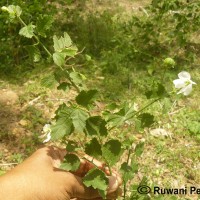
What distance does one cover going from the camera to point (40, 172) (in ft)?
4.89

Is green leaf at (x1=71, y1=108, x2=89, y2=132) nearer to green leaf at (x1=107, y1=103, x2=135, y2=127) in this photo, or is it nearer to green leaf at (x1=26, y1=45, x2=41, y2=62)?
green leaf at (x1=107, y1=103, x2=135, y2=127)

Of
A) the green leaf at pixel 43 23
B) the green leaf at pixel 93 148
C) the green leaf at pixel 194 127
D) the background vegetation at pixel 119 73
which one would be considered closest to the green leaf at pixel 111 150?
the green leaf at pixel 93 148

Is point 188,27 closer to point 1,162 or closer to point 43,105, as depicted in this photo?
point 43,105

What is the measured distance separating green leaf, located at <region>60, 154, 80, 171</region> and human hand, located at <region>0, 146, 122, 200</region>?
0.09 metres

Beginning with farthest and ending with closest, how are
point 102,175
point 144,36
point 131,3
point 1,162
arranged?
point 131,3
point 144,36
point 1,162
point 102,175

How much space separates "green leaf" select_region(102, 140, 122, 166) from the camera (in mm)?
1396

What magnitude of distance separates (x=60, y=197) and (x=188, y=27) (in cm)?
278

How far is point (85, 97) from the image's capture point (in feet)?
4.35

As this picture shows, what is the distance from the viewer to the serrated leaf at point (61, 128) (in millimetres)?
1294

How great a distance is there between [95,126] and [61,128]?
13cm

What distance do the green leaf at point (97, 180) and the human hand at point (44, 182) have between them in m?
0.08

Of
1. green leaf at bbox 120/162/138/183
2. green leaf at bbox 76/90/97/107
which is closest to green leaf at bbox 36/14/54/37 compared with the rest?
green leaf at bbox 76/90/97/107

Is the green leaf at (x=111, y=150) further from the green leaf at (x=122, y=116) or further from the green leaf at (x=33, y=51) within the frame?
the green leaf at (x=33, y=51)

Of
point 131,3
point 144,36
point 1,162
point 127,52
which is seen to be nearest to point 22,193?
point 1,162
